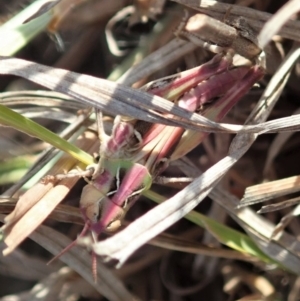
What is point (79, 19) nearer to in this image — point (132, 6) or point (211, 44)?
point (132, 6)

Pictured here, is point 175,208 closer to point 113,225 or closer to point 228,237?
point 113,225

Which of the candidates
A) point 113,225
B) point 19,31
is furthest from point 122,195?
point 19,31

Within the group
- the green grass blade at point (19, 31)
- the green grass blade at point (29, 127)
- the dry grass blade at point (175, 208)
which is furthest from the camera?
the green grass blade at point (19, 31)

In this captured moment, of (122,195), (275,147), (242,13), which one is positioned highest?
(242,13)

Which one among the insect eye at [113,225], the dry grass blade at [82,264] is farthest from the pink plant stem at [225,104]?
the dry grass blade at [82,264]

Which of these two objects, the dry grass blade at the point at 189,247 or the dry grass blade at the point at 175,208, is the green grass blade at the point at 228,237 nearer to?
the dry grass blade at the point at 189,247

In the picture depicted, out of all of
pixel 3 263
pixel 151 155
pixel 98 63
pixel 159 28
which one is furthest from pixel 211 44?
pixel 3 263

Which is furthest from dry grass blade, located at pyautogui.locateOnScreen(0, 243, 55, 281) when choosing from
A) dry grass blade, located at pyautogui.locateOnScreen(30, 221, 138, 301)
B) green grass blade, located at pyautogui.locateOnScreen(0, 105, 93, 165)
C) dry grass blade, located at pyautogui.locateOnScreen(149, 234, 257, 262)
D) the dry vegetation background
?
green grass blade, located at pyautogui.locateOnScreen(0, 105, 93, 165)
